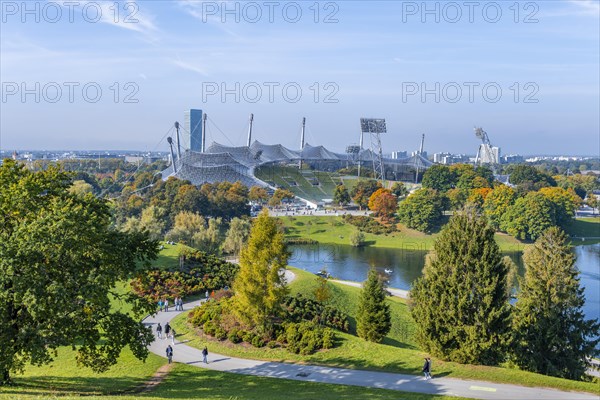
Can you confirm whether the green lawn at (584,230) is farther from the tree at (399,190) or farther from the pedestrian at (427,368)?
the pedestrian at (427,368)

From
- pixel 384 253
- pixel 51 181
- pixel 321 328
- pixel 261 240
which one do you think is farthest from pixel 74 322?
pixel 384 253

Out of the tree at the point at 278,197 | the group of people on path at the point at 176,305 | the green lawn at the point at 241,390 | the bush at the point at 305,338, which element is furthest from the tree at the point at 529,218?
the green lawn at the point at 241,390

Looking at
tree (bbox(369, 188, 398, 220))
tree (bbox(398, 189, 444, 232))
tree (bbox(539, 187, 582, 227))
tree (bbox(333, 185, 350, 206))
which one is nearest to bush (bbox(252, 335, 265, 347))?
tree (bbox(398, 189, 444, 232))

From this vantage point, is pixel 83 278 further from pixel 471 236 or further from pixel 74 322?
pixel 471 236

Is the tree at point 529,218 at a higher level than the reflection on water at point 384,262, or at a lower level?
higher

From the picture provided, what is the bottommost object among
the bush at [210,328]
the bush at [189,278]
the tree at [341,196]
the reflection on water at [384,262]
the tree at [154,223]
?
the reflection on water at [384,262]
